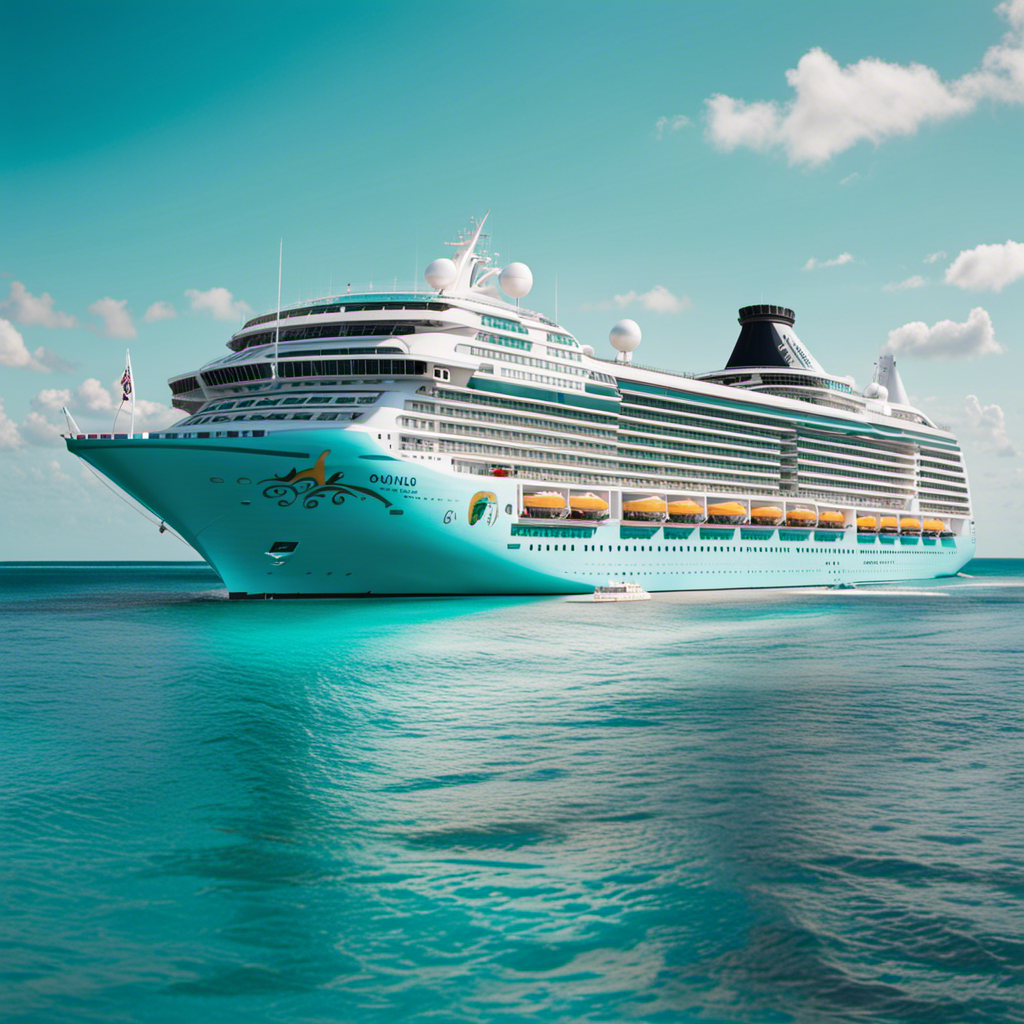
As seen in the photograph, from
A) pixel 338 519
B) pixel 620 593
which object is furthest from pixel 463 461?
pixel 620 593

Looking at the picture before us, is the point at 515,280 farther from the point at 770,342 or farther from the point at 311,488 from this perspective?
the point at 770,342

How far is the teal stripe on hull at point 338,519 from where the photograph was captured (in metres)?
41.9

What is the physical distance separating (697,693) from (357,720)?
367 inches

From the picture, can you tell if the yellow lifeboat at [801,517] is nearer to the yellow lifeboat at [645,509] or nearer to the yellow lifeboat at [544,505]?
the yellow lifeboat at [645,509]

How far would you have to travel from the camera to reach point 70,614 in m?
53.3

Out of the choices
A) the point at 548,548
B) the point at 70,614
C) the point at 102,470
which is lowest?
the point at 70,614

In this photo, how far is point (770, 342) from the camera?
283ft

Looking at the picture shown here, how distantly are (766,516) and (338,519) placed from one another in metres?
40.1

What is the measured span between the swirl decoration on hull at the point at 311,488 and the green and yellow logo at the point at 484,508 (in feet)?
21.9

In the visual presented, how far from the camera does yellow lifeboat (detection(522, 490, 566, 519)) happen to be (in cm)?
5147

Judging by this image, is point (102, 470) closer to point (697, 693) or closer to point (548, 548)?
point (548, 548)

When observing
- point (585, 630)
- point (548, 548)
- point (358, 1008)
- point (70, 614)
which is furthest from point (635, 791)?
point (70, 614)

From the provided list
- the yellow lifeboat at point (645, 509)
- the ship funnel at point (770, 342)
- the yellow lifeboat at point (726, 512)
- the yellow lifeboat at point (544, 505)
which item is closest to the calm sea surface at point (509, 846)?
the yellow lifeboat at point (544, 505)

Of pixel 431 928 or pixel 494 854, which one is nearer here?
pixel 431 928
